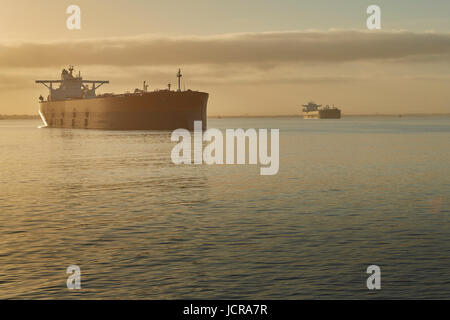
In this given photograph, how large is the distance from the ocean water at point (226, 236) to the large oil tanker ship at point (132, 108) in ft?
225

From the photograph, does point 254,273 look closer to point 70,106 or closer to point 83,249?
point 83,249

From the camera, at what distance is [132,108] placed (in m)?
111

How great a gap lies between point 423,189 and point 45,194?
18914 mm

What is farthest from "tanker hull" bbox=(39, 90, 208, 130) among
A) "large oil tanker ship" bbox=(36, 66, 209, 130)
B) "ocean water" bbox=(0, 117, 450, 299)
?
"ocean water" bbox=(0, 117, 450, 299)

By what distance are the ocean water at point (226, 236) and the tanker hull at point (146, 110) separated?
6828cm

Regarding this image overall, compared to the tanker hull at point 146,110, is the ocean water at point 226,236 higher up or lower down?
lower down

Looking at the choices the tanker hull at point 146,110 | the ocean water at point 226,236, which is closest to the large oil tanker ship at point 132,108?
the tanker hull at point 146,110

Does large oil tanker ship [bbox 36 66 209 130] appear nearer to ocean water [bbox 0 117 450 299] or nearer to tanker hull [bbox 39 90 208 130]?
tanker hull [bbox 39 90 208 130]

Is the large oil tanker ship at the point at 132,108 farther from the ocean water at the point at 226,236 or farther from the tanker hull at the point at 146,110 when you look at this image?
the ocean water at the point at 226,236

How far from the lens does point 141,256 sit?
15.5 meters

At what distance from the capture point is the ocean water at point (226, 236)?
508 inches

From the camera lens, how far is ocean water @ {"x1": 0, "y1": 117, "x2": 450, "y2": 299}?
12.9 meters

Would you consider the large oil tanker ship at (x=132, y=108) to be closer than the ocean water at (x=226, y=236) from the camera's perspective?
No
